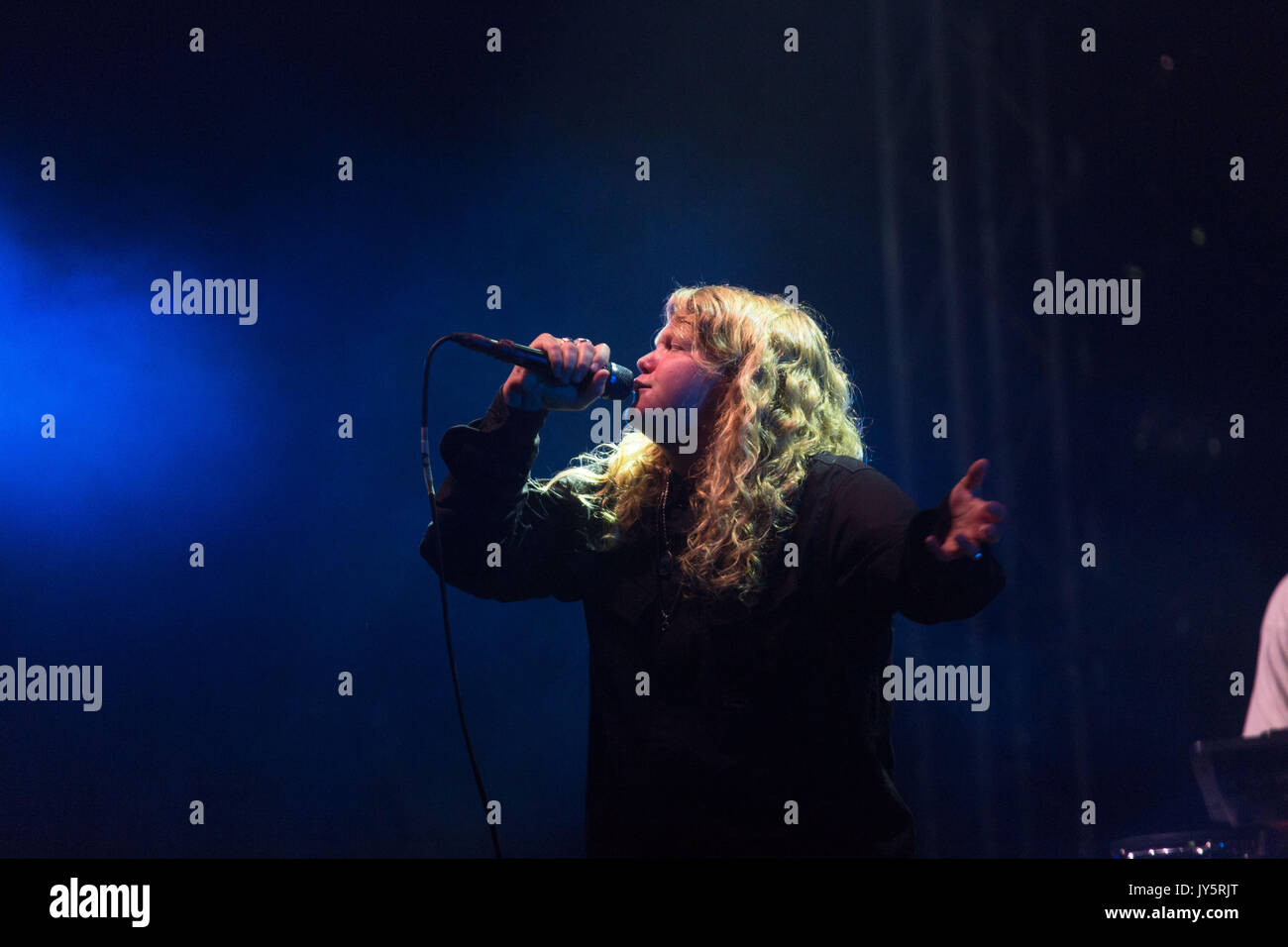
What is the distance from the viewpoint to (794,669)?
5.27 feet

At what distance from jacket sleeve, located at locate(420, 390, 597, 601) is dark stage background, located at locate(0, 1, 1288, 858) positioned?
102cm

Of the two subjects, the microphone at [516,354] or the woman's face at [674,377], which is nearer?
the microphone at [516,354]

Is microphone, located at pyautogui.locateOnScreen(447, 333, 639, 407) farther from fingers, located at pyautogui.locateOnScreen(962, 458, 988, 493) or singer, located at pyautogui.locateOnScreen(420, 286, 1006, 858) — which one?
fingers, located at pyautogui.locateOnScreen(962, 458, 988, 493)

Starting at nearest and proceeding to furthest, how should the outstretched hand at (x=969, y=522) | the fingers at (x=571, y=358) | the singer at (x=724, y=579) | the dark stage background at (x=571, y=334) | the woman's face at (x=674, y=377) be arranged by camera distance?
the outstretched hand at (x=969, y=522)
the singer at (x=724, y=579)
the fingers at (x=571, y=358)
the woman's face at (x=674, y=377)
the dark stage background at (x=571, y=334)

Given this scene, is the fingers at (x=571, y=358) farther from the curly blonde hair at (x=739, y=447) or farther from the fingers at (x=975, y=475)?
the fingers at (x=975, y=475)

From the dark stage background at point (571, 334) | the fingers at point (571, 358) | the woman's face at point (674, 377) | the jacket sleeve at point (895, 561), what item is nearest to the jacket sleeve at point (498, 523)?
the fingers at point (571, 358)

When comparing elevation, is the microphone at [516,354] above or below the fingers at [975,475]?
above

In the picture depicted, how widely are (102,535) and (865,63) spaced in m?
2.67

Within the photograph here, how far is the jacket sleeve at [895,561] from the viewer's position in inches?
54.9

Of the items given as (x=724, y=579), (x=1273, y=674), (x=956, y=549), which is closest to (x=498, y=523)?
(x=724, y=579)

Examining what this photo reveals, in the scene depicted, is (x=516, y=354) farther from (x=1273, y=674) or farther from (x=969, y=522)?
(x=1273, y=674)

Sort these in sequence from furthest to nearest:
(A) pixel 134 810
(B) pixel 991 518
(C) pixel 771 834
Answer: (A) pixel 134 810 < (C) pixel 771 834 < (B) pixel 991 518

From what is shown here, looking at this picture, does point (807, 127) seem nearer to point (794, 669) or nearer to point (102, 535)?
point (794, 669)
